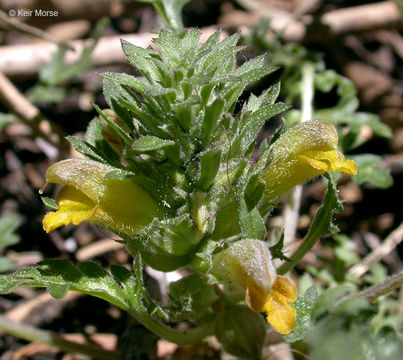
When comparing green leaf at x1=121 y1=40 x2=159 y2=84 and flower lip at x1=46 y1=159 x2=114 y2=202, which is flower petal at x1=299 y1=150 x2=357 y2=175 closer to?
green leaf at x1=121 y1=40 x2=159 y2=84

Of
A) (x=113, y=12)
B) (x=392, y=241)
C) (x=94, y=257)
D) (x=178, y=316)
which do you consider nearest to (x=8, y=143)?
(x=94, y=257)

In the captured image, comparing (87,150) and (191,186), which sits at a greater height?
(87,150)

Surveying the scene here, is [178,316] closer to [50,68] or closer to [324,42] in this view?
[50,68]

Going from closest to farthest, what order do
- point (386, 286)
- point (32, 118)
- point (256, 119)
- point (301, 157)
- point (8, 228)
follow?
point (256, 119)
point (301, 157)
point (386, 286)
point (8, 228)
point (32, 118)

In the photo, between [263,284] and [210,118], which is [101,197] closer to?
[210,118]

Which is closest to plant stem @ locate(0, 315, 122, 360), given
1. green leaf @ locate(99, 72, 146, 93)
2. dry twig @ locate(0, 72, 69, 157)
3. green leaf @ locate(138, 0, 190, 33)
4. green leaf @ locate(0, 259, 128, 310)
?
green leaf @ locate(0, 259, 128, 310)

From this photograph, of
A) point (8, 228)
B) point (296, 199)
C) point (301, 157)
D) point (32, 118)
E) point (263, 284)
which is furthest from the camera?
point (32, 118)

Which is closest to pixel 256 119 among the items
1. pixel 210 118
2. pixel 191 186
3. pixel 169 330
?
pixel 210 118
